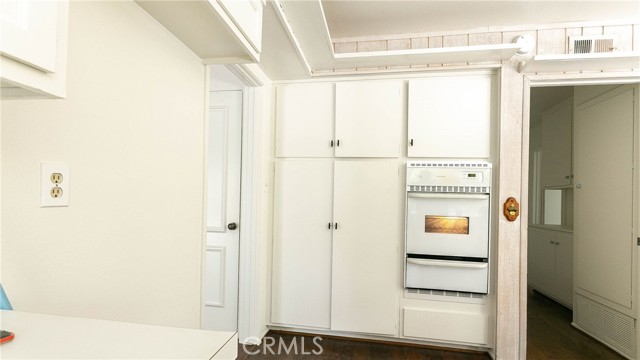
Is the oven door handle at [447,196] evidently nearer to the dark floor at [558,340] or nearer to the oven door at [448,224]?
the oven door at [448,224]

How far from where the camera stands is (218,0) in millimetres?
1021

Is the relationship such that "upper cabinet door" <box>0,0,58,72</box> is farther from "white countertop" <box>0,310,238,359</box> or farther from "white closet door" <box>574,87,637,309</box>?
"white closet door" <box>574,87,637,309</box>

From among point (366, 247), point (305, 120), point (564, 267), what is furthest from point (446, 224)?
point (564, 267)

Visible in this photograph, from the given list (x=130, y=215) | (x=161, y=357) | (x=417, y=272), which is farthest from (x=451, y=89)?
(x=161, y=357)

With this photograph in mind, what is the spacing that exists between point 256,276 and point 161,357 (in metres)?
2.15

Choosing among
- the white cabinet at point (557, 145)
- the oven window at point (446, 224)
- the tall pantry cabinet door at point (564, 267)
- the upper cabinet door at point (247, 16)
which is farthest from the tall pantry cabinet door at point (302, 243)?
the white cabinet at point (557, 145)

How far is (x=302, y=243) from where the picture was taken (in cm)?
274

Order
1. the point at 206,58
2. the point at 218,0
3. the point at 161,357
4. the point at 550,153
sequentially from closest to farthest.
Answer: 1. the point at 161,357
2. the point at 218,0
3. the point at 206,58
4. the point at 550,153

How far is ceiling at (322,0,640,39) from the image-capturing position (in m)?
2.19

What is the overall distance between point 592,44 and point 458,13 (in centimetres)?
99

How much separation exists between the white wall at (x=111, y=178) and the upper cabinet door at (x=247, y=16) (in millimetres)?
364

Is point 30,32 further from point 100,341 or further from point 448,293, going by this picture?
point 448,293

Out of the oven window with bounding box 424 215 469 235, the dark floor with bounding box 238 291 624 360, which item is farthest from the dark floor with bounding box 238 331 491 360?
the oven window with bounding box 424 215 469 235

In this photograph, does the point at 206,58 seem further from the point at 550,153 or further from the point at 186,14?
the point at 550,153
